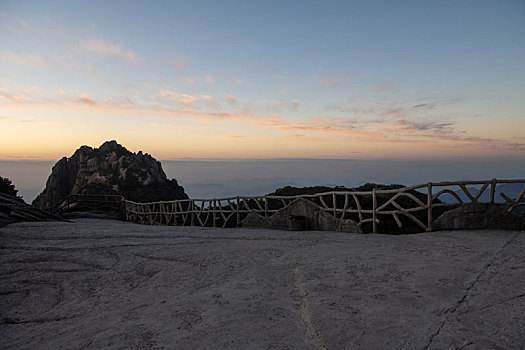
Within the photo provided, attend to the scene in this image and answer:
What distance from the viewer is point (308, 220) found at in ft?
36.4

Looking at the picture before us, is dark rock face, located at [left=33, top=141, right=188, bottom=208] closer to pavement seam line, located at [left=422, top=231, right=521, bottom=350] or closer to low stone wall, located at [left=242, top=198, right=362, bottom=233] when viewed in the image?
low stone wall, located at [left=242, top=198, right=362, bottom=233]

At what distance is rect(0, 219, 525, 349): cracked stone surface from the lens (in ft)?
10.1

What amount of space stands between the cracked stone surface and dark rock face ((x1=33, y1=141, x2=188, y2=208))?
2747cm

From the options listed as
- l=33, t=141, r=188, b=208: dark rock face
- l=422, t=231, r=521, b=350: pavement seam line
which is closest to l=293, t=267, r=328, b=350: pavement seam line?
l=422, t=231, r=521, b=350: pavement seam line

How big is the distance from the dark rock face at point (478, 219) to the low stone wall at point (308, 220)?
7.19 ft

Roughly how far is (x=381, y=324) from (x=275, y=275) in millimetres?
2128

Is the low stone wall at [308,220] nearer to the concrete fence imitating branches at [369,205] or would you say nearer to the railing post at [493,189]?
the concrete fence imitating branches at [369,205]

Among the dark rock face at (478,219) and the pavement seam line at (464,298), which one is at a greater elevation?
the dark rock face at (478,219)

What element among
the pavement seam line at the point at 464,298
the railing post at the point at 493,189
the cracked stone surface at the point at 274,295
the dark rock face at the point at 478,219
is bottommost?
the cracked stone surface at the point at 274,295

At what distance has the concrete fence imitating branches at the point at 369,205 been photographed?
8.30m

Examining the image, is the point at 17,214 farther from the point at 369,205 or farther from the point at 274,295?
the point at 369,205

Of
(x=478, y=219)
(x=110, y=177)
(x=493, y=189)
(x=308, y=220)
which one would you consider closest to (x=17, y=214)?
(x=308, y=220)

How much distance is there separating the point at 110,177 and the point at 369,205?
95.0 feet

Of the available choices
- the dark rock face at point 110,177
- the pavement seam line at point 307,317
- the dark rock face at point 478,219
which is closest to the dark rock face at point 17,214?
the pavement seam line at point 307,317
